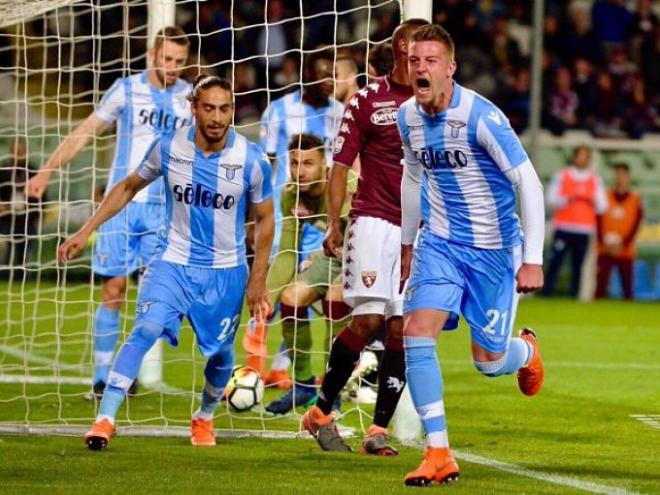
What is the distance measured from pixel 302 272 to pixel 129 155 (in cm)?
149

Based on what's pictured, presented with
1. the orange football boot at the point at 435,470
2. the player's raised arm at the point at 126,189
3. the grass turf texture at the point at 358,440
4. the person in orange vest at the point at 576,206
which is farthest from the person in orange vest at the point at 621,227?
the orange football boot at the point at 435,470

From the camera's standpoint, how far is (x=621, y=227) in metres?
21.3

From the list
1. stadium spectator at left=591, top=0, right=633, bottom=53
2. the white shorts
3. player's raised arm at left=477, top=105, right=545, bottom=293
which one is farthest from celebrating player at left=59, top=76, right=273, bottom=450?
stadium spectator at left=591, top=0, right=633, bottom=53

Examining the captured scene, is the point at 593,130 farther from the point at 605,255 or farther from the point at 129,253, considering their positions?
the point at 129,253

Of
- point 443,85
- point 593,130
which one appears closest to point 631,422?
point 443,85

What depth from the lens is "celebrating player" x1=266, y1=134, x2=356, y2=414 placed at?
9.00 m

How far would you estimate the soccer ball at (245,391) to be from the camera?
→ 8898mm

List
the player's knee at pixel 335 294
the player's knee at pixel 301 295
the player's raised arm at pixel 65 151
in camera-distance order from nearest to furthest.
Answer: the player's knee at pixel 335 294
the player's knee at pixel 301 295
the player's raised arm at pixel 65 151

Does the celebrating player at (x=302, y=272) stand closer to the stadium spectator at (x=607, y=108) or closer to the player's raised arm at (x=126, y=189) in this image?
the player's raised arm at (x=126, y=189)

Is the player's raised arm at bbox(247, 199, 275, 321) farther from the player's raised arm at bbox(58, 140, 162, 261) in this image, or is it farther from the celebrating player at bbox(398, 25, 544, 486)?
the celebrating player at bbox(398, 25, 544, 486)

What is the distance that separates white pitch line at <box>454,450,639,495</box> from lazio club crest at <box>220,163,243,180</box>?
179cm

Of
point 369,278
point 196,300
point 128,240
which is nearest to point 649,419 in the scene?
point 369,278

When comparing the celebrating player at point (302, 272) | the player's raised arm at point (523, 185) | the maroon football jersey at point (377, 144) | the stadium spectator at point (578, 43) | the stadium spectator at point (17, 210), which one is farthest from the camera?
the stadium spectator at point (578, 43)

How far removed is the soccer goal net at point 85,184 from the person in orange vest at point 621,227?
3942mm
